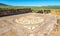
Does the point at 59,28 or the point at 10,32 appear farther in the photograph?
the point at 59,28

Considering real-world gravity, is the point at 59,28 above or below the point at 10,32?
below

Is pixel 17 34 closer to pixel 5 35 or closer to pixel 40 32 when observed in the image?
pixel 5 35

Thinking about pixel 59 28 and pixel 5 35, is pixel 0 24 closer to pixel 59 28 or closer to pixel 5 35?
pixel 5 35

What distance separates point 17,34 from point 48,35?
82 centimetres

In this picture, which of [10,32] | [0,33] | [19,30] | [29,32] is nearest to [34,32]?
[29,32]

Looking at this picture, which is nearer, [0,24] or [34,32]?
[34,32]

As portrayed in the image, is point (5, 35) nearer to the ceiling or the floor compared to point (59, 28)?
nearer to the ceiling

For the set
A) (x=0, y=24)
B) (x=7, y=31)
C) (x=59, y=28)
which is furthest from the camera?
(x=59, y=28)

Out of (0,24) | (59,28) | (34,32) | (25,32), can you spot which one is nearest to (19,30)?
(25,32)

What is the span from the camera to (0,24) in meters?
3.73

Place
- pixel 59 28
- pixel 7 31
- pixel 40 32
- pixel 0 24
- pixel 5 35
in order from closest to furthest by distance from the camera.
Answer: pixel 5 35 < pixel 7 31 < pixel 40 32 < pixel 0 24 < pixel 59 28

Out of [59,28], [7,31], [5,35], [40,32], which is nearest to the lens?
[5,35]

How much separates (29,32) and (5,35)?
1.97 feet

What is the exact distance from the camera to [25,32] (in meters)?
3.24
